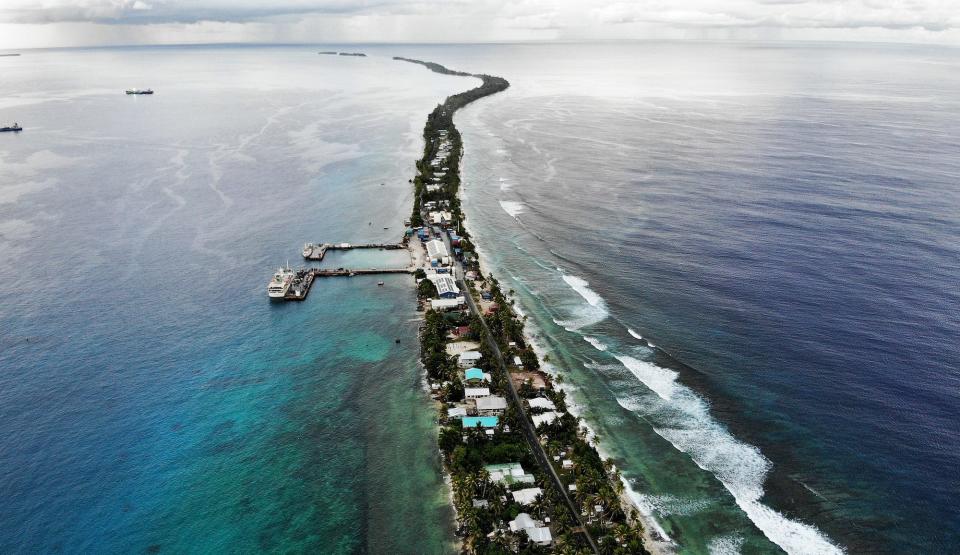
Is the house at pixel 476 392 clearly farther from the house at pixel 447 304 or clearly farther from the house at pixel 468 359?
the house at pixel 447 304

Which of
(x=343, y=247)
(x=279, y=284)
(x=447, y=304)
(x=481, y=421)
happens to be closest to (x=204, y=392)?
(x=279, y=284)

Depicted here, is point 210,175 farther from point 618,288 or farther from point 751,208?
point 751,208

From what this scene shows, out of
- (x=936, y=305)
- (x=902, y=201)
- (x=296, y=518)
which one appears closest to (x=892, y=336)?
(x=936, y=305)

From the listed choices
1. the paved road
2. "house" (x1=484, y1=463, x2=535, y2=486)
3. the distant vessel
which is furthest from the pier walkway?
"house" (x1=484, y1=463, x2=535, y2=486)

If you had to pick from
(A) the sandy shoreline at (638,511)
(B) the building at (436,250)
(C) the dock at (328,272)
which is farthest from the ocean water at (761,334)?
(C) the dock at (328,272)

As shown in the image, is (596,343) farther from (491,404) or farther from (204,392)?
(204,392)

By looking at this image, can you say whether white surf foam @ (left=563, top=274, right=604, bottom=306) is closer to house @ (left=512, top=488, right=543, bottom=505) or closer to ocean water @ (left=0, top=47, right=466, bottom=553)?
ocean water @ (left=0, top=47, right=466, bottom=553)

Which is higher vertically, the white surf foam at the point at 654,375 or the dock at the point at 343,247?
the dock at the point at 343,247
